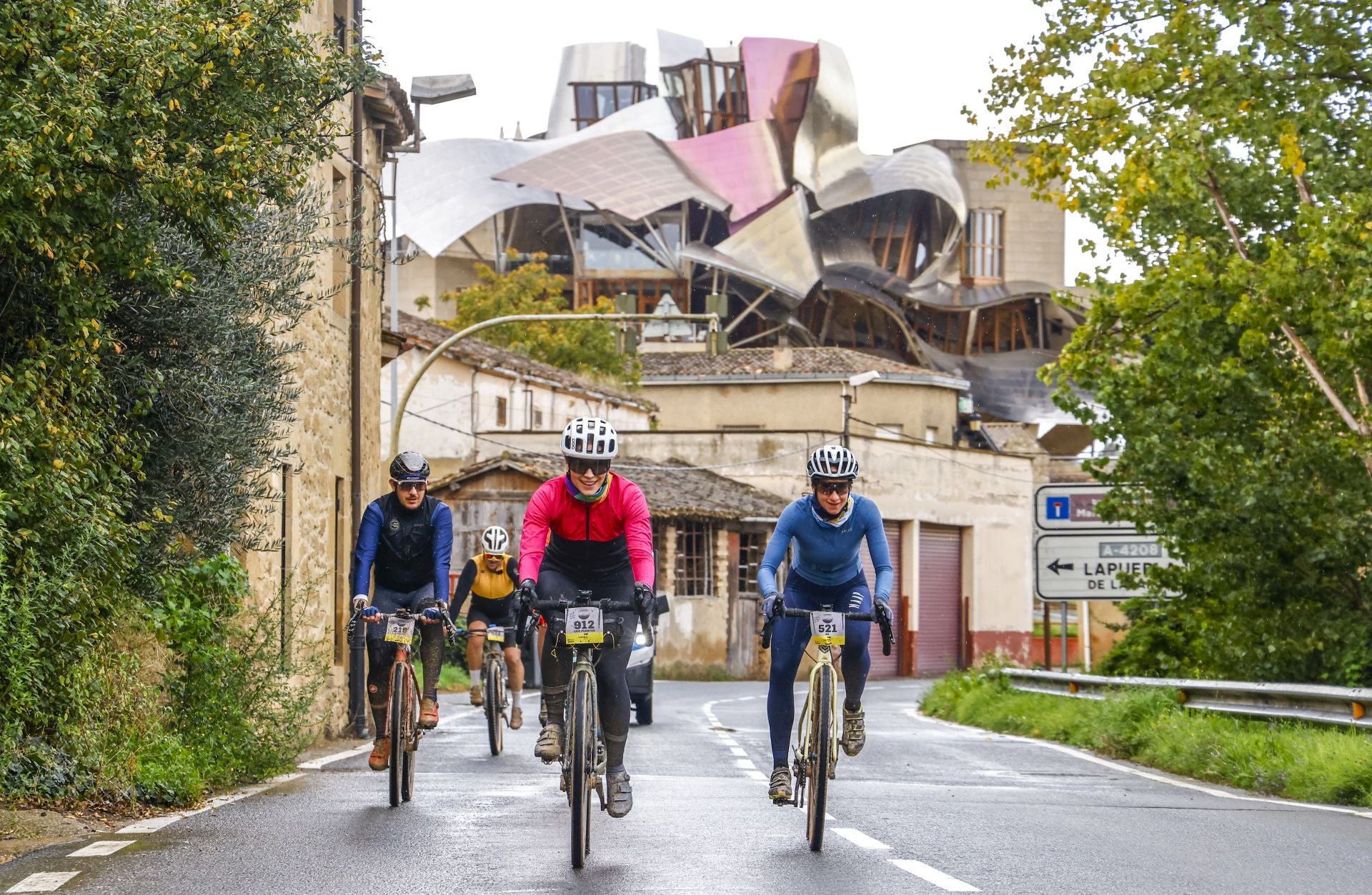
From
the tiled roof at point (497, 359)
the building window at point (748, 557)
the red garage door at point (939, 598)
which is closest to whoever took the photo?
the tiled roof at point (497, 359)

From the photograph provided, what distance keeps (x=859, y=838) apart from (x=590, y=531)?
2062mm

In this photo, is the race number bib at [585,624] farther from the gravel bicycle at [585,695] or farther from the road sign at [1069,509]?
the road sign at [1069,509]

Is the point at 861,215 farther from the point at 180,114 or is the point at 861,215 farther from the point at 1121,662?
the point at 180,114

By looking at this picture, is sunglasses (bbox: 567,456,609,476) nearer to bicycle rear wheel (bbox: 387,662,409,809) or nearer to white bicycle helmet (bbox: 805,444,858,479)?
white bicycle helmet (bbox: 805,444,858,479)

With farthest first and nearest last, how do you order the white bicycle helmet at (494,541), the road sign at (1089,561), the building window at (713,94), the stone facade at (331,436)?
the building window at (713,94)
the road sign at (1089,561)
the stone facade at (331,436)
the white bicycle helmet at (494,541)

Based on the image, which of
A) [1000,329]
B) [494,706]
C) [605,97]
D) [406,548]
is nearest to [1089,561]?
[494,706]

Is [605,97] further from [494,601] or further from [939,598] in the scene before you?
[494,601]

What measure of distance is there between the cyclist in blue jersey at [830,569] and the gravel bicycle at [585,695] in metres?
1.01

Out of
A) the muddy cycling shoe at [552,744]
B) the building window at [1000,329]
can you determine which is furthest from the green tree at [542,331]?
the muddy cycling shoe at [552,744]

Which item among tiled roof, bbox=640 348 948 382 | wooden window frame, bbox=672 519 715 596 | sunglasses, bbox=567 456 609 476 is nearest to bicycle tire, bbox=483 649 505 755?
sunglasses, bbox=567 456 609 476

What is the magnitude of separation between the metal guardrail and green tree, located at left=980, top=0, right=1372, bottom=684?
72.9 inches

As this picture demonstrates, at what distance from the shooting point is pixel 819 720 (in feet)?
30.3

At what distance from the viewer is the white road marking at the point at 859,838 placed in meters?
9.30

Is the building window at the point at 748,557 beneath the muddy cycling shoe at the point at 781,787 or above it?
above
